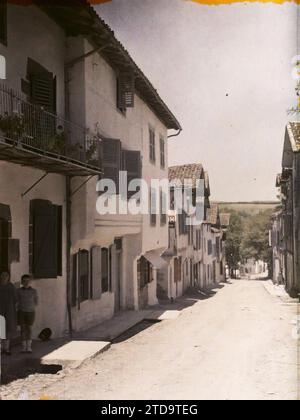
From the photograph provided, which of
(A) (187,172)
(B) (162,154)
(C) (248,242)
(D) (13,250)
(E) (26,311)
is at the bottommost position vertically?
(C) (248,242)

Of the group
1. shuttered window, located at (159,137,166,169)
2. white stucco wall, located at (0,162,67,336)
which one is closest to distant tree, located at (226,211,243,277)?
shuttered window, located at (159,137,166,169)

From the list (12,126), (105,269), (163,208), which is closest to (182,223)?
(163,208)

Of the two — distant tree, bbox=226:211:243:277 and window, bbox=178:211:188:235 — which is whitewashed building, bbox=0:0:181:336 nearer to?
window, bbox=178:211:188:235

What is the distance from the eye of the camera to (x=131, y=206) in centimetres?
1802

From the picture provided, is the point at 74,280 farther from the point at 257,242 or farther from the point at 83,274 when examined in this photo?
the point at 257,242

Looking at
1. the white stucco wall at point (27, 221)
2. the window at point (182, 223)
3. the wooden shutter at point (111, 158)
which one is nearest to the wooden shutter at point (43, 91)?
the white stucco wall at point (27, 221)

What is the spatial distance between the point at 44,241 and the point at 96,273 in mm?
4063

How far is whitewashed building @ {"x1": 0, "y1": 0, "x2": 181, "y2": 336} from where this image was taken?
A: 11.3m

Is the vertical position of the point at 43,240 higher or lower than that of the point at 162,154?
lower

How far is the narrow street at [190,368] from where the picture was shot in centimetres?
868

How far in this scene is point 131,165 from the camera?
17359mm

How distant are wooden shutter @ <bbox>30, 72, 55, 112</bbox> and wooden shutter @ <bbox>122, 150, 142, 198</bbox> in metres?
4.47
